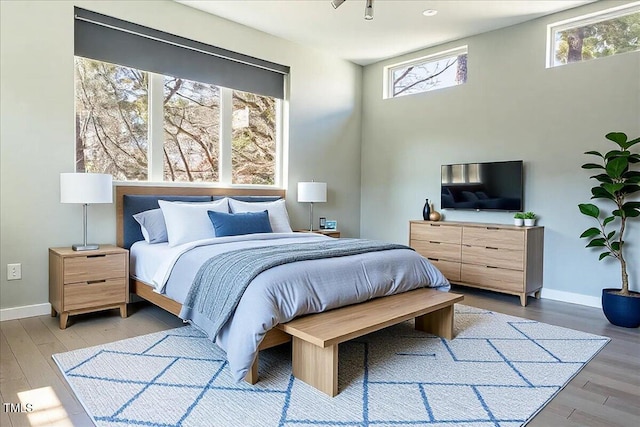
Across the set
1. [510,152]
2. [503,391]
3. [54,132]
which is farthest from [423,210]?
[54,132]

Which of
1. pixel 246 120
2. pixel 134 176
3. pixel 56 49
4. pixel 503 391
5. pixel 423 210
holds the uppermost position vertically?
pixel 56 49

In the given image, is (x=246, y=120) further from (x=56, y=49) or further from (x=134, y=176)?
(x=56, y=49)

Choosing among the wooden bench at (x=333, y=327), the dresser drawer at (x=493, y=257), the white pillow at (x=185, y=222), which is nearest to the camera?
the wooden bench at (x=333, y=327)

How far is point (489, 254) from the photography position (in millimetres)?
4246

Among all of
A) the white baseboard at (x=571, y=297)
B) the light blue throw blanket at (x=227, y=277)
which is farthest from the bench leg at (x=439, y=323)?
the white baseboard at (x=571, y=297)

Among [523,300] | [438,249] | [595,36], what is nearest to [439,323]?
[523,300]

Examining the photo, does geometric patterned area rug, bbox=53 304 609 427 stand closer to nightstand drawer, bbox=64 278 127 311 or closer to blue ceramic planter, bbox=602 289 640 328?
blue ceramic planter, bbox=602 289 640 328

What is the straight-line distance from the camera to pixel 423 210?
17.2ft

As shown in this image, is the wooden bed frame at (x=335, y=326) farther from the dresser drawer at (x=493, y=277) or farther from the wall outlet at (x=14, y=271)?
the dresser drawer at (x=493, y=277)

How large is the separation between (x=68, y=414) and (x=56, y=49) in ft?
9.69

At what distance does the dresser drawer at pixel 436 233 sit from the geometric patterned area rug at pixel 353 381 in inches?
60.7

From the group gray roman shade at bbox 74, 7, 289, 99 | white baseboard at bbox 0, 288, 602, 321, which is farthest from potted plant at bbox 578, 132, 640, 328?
gray roman shade at bbox 74, 7, 289, 99

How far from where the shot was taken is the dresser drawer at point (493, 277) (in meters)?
4.03

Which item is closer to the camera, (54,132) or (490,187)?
(54,132)
